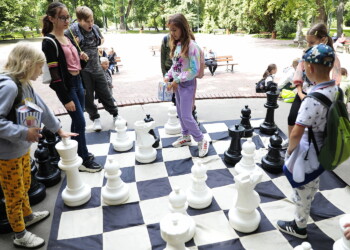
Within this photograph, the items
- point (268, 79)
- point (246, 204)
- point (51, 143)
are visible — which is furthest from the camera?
point (268, 79)

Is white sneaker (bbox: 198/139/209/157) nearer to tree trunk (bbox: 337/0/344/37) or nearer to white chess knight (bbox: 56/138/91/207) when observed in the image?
white chess knight (bbox: 56/138/91/207)

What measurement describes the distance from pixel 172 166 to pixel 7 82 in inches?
65.5

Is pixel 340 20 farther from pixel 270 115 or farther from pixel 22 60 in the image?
pixel 22 60

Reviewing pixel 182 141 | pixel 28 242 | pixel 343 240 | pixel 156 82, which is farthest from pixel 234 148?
pixel 156 82

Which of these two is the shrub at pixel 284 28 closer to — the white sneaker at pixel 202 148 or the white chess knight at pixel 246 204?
the white sneaker at pixel 202 148

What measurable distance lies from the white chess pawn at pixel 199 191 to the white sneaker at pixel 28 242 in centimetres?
109

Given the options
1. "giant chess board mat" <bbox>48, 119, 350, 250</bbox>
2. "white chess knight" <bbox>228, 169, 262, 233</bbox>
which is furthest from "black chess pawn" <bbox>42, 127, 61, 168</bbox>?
"white chess knight" <bbox>228, 169, 262, 233</bbox>

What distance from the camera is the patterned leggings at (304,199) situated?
174cm

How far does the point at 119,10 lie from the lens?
32594 mm

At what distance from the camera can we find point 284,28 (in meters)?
18.6

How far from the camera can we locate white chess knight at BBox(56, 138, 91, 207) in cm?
209

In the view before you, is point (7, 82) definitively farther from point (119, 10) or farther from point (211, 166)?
point (119, 10)

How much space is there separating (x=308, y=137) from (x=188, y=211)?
3.43 ft

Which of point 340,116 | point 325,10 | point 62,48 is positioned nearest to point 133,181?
point 62,48
